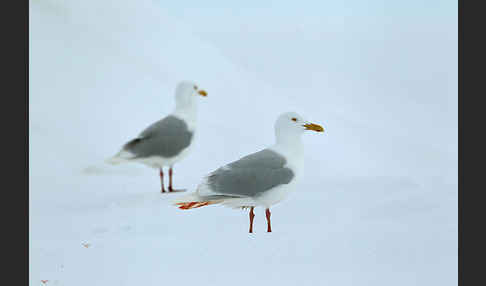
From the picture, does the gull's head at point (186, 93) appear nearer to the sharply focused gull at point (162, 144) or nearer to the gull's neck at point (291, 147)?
the sharply focused gull at point (162, 144)

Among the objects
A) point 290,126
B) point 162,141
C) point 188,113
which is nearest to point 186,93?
point 188,113

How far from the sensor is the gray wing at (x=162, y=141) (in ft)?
11.3

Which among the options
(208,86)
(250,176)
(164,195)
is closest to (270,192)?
(250,176)

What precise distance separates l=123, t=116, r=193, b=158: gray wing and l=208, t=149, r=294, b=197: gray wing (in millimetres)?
1164

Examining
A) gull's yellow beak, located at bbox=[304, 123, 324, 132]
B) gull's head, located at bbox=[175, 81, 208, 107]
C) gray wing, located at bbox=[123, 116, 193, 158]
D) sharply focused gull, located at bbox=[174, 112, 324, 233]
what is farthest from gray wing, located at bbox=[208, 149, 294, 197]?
gull's head, located at bbox=[175, 81, 208, 107]

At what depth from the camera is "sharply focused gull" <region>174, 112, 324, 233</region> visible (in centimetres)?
228

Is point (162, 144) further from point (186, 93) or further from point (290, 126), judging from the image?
point (290, 126)

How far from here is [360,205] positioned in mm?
2943

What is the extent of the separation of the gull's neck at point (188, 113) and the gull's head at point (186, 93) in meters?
0.01

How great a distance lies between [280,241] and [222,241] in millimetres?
254

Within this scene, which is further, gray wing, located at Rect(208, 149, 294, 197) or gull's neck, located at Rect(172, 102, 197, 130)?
gull's neck, located at Rect(172, 102, 197, 130)

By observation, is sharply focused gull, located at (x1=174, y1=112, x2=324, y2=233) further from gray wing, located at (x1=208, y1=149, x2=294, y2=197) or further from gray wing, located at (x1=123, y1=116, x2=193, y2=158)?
gray wing, located at (x1=123, y1=116, x2=193, y2=158)

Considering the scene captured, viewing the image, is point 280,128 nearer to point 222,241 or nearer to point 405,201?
point 222,241

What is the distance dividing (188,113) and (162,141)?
26cm
